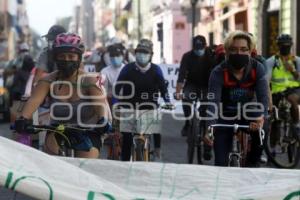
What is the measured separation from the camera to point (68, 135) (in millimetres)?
6008

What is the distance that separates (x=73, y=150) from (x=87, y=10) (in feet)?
546

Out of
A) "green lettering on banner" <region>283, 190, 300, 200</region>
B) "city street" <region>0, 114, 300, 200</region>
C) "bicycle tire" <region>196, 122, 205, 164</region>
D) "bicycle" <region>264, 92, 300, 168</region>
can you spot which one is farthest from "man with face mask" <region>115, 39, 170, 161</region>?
"green lettering on banner" <region>283, 190, 300, 200</region>

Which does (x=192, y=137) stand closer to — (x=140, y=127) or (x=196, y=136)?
(x=196, y=136)

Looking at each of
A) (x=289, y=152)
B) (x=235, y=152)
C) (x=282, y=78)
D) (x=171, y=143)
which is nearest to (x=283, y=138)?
(x=289, y=152)

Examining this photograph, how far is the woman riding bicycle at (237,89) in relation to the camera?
6922 mm

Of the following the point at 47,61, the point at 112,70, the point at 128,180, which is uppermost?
the point at 47,61

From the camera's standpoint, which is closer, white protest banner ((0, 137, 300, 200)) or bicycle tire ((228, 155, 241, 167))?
white protest banner ((0, 137, 300, 200))

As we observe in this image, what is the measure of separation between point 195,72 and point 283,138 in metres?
1.86

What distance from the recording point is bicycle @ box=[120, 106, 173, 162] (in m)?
9.15

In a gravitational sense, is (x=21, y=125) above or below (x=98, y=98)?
below

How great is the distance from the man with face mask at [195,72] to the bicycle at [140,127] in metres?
2.35

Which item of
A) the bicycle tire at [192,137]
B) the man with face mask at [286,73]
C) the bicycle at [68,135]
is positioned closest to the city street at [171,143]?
the bicycle tire at [192,137]

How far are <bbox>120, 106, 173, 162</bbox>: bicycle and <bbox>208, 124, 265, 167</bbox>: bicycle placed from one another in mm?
1991

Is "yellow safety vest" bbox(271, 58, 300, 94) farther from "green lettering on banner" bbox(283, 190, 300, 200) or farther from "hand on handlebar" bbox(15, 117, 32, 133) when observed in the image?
"green lettering on banner" bbox(283, 190, 300, 200)
